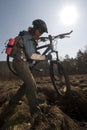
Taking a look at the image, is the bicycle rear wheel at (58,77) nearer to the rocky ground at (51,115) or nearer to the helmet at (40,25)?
the rocky ground at (51,115)

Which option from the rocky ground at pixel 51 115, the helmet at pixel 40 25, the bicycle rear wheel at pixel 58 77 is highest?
the helmet at pixel 40 25

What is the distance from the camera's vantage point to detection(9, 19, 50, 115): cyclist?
5.16 metres

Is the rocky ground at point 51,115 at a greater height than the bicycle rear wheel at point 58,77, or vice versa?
the bicycle rear wheel at point 58,77

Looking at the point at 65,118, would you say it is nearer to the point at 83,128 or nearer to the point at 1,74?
the point at 83,128

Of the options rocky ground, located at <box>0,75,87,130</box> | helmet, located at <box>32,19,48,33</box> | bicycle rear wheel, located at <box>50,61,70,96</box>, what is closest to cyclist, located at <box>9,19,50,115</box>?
helmet, located at <box>32,19,48,33</box>

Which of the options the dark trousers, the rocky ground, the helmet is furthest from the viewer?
the helmet

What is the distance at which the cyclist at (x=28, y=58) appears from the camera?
5156 mm

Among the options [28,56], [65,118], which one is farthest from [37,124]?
[28,56]

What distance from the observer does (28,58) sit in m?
5.68

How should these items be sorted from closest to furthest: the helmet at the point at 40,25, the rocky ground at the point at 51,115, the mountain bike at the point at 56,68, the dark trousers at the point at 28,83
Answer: the rocky ground at the point at 51,115, the dark trousers at the point at 28,83, the helmet at the point at 40,25, the mountain bike at the point at 56,68

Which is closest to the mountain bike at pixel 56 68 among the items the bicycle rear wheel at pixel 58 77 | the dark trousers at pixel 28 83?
the bicycle rear wheel at pixel 58 77

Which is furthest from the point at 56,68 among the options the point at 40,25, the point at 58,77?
the point at 40,25

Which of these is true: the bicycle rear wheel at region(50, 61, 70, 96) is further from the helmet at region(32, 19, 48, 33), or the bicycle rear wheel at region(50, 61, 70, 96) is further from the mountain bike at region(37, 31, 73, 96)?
the helmet at region(32, 19, 48, 33)

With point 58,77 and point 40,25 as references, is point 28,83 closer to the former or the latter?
point 40,25
